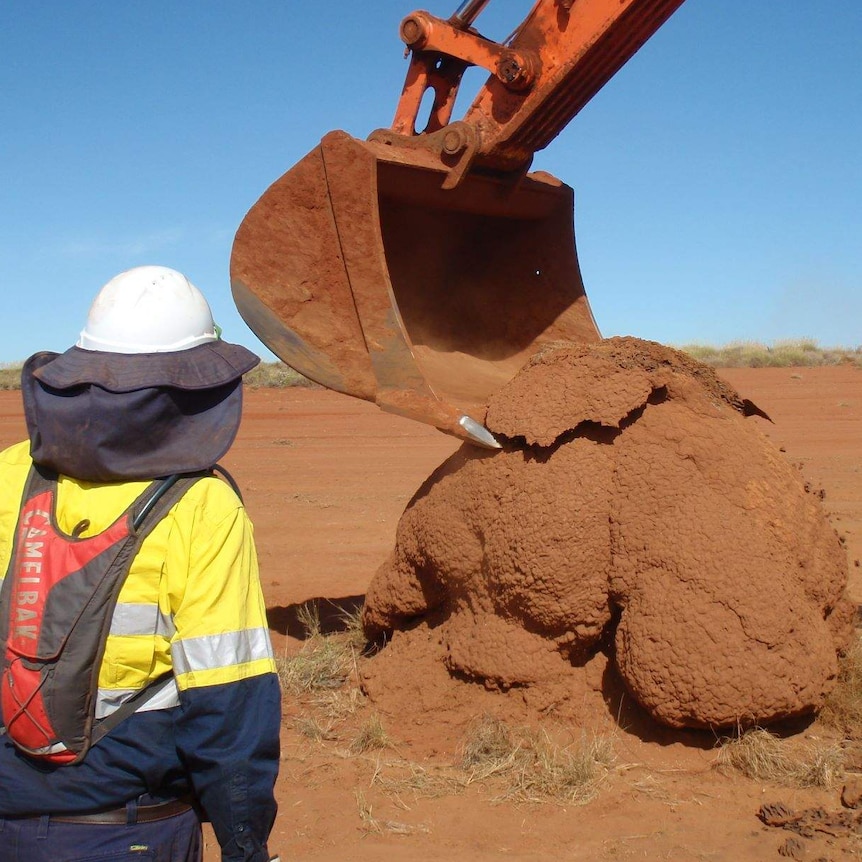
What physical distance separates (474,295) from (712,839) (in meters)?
2.99

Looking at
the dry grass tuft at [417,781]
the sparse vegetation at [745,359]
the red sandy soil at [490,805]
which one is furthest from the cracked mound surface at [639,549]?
the sparse vegetation at [745,359]

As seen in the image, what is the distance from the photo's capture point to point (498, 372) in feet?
16.9

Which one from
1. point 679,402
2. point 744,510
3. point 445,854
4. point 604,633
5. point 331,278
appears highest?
point 331,278

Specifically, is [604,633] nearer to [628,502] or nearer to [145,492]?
[628,502]

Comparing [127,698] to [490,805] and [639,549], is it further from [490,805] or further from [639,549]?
[639,549]

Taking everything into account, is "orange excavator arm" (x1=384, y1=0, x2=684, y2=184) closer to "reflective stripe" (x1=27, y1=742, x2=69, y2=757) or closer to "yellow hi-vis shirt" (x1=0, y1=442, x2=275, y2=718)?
"yellow hi-vis shirt" (x1=0, y1=442, x2=275, y2=718)

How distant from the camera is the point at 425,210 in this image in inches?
205

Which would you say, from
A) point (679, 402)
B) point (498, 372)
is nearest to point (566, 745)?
point (679, 402)

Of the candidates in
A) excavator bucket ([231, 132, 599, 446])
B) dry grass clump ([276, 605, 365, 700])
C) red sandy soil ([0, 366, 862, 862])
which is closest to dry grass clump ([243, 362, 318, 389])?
red sandy soil ([0, 366, 862, 862])

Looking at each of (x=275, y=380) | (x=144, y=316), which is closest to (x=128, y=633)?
(x=144, y=316)

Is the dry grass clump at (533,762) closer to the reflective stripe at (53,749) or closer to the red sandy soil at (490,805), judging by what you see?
the red sandy soil at (490,805)

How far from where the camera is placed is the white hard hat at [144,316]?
1990 millimetres

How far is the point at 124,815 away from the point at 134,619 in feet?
1.27

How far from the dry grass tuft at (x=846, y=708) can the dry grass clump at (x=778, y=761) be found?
20 centimetres
